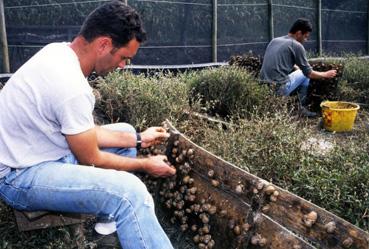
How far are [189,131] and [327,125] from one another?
2.18 metres

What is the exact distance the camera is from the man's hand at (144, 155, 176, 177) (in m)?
2.58

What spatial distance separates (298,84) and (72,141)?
4555mm

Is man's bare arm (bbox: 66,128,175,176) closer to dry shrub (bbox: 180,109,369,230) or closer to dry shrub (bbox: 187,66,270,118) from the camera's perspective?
dry shrub (bbox: 180,109,369,230)

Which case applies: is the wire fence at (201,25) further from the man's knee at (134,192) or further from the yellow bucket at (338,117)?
the man's knee at (134,192)

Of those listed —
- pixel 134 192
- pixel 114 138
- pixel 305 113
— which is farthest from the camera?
pixel 305 113

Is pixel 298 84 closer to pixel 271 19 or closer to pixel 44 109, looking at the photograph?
pixel 271 19

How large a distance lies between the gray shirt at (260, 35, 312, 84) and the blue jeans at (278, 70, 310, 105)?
90mm

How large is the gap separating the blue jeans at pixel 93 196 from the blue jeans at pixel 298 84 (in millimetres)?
4242

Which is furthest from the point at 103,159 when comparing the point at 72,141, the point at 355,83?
the point at 355,83

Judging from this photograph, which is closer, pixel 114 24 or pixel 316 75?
pixel 114 24

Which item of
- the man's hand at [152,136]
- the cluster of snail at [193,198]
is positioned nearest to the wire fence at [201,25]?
the cluster of snail at [193,198]

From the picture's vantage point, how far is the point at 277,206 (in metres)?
2.30

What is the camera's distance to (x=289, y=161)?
10.3 ft

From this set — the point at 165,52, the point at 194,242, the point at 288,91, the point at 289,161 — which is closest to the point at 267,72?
the point at 288,91
